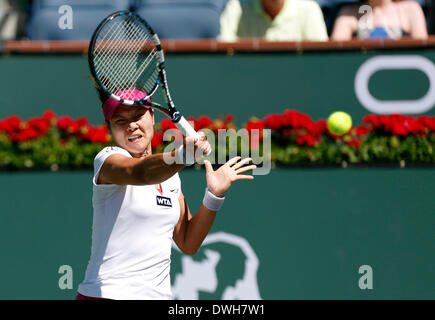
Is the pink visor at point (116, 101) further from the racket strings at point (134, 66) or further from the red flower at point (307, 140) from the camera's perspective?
the red flower at point (307, 140)

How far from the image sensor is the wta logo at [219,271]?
4.33 metres

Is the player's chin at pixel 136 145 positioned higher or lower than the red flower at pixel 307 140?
lower

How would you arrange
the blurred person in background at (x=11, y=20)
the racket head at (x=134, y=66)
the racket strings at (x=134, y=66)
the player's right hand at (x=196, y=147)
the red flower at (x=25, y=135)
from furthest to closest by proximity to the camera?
the blurred person in background at (x=11, y=20), the red flower at (x=25, y=135), the racket strings at (x=134, y=66), the racket head at (x=134, y=66), the player's right hand at (x=196, y=147)

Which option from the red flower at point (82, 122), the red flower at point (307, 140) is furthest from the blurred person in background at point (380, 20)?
the red flower at point (82, 122)

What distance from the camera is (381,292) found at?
170 inches

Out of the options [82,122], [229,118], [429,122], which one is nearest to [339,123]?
[429,122]

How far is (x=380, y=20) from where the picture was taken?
4.85 meters

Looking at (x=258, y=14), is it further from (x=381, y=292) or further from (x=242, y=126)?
(x=381, y=292)

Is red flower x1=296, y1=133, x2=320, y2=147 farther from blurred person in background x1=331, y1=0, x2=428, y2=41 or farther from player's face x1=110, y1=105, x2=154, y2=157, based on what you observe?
player's face x1=110, y1=105, x2=154, y2=157

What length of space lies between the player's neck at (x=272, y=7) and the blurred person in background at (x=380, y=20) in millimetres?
401

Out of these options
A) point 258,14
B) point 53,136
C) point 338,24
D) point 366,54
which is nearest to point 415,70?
point 366,54

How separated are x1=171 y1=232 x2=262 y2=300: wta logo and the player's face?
1752 mm

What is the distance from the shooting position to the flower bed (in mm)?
4348

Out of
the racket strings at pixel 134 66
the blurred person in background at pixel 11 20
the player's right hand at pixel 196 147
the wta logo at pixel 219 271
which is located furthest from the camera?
the blurred person in background at pixel 11 20
